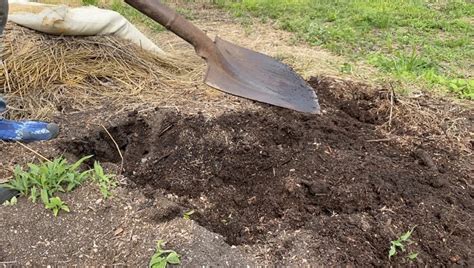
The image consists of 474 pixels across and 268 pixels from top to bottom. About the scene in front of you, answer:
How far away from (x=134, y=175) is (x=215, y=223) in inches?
20.9

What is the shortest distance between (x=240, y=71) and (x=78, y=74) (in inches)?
51.2

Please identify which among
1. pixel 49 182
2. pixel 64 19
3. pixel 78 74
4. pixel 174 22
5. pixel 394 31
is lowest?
pixel 394 31

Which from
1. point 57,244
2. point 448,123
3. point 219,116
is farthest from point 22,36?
point 448,123

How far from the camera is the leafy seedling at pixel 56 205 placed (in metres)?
2.02

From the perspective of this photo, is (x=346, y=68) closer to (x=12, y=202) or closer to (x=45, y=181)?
(x=45, y=181)

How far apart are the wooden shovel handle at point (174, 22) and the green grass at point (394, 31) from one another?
1.78m

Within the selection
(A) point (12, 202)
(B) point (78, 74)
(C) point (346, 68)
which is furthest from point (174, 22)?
(C) point (346, 68)

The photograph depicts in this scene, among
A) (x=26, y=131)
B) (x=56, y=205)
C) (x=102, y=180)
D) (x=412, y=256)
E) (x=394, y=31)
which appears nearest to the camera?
(x=412, y=256)

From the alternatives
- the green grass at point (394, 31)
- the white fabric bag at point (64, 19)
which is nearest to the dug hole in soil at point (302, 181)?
the white fabric bag at point (64, 19)

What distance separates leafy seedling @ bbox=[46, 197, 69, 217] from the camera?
202cm

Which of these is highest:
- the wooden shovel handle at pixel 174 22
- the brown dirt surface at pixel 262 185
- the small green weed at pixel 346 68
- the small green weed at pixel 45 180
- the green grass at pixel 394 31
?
the wooden shovel handle at pixel 174 22

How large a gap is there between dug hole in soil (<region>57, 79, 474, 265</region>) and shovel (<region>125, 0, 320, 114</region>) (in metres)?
0.23

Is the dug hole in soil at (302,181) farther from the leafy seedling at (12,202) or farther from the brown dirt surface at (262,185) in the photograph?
the leafy seedling at (12,202)

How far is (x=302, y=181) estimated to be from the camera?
2324mm
